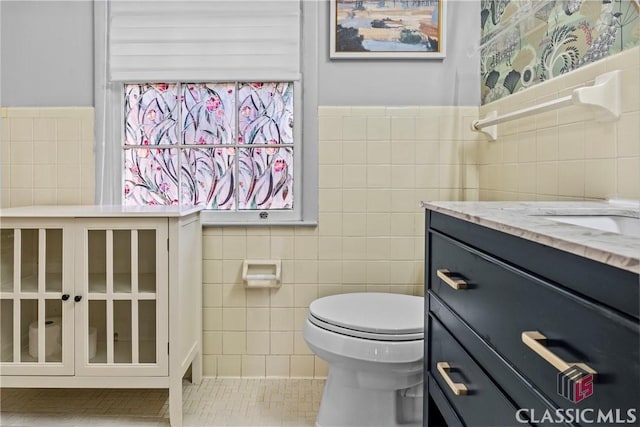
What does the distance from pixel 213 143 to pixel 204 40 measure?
46 centimetres

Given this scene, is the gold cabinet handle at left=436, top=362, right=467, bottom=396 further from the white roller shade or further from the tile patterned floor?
the white roller shade

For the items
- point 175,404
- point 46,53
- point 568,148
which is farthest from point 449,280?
point 46,53

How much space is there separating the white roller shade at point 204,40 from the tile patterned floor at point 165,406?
1367 millimetres

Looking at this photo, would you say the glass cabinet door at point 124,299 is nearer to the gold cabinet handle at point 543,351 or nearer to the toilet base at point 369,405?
the toilet base at point 369,405

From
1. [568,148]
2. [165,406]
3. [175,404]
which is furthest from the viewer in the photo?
[165,406]

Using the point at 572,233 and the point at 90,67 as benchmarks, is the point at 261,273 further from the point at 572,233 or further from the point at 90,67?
the point at 572,233

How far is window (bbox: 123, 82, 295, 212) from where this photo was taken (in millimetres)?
2207

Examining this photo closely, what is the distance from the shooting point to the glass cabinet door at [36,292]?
5.67 feet

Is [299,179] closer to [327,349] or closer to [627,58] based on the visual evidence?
[327,349]

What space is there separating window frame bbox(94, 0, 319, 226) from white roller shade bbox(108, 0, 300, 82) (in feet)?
0.13

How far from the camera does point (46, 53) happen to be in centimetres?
215

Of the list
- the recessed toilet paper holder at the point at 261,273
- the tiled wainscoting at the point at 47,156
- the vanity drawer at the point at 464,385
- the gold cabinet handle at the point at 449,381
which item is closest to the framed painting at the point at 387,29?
the recessed toilet paper holder at the point at 261,273

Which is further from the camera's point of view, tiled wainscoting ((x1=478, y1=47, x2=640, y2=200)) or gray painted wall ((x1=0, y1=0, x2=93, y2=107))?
gray painted wall ((x1=0, y1=0, x2=93, y2=107))

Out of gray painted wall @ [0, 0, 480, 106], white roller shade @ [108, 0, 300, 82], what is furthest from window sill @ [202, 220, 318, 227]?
white roller shade @ [108, 0, 300, 82]
